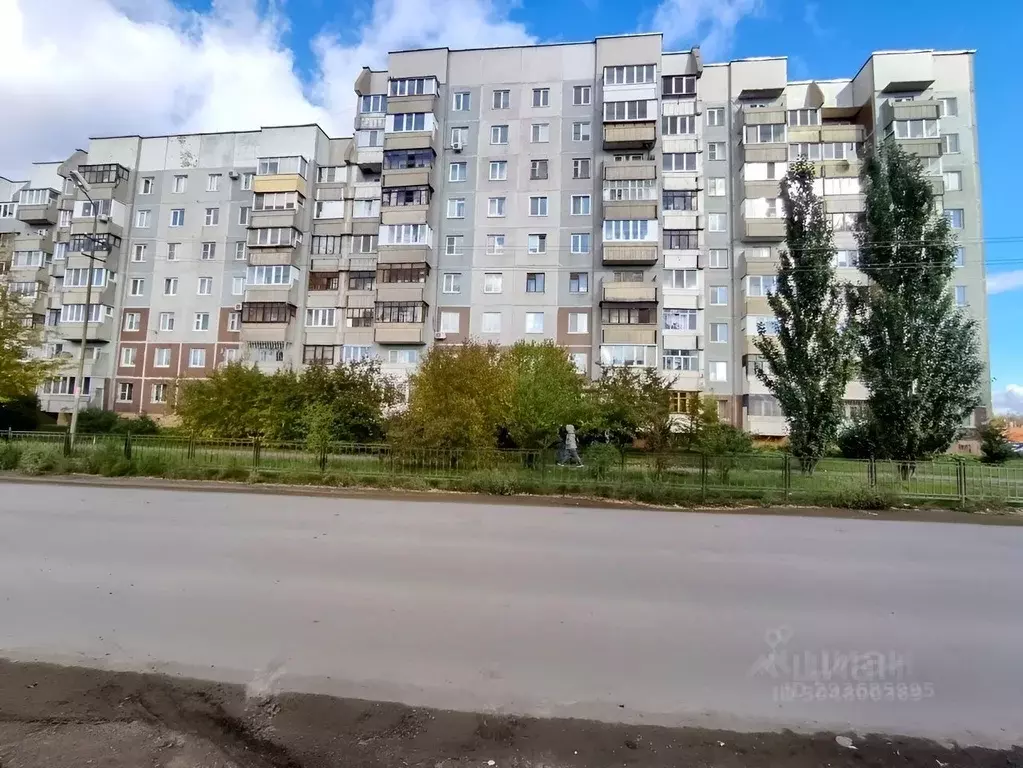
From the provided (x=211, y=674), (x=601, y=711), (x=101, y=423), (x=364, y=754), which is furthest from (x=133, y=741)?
(x=101, y=423)

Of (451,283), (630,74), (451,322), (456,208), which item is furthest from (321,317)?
(630,74)

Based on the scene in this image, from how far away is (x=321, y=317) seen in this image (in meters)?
41.7

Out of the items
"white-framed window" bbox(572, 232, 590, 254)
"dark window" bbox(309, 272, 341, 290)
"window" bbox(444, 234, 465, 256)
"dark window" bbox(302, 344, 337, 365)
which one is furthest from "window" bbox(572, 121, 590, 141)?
"dark window" bbox(302, 344, 337, 365)

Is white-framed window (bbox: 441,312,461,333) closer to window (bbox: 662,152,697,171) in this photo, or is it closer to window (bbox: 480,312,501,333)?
window (bbox: 480,312,501,333)

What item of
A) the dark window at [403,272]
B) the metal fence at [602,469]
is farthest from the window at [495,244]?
the metal fence at [602,469]

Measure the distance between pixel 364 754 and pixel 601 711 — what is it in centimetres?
152

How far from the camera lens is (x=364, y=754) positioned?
128 inches

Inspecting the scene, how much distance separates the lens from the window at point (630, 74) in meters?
39.4

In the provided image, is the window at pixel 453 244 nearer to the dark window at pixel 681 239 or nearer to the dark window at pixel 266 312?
the dark window at pixel 266 312

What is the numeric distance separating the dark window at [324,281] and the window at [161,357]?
12.0 meters

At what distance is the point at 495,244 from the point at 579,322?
822 cm

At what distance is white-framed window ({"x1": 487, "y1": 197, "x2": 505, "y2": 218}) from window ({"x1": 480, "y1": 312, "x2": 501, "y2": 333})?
7298 millimetres

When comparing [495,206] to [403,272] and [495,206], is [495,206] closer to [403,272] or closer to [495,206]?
[495,206]

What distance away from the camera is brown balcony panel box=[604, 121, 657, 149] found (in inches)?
1523
